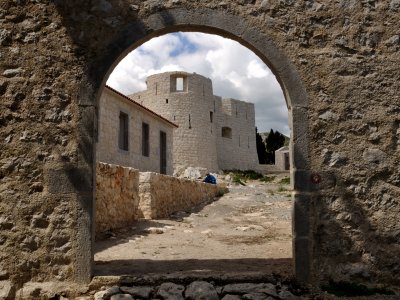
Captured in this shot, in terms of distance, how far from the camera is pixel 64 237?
397 cm

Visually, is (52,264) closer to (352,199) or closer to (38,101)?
(38,101)

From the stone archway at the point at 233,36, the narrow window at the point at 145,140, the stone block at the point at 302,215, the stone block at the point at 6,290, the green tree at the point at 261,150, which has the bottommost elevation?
the stone block at the point at 6,290

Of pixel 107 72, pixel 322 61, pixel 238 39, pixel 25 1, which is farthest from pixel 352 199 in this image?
pixel 25 1

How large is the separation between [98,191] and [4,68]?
3.19 m

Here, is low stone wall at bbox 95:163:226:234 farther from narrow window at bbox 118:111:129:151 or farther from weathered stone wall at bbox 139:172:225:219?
narrow window at bbox 118:111:129:151

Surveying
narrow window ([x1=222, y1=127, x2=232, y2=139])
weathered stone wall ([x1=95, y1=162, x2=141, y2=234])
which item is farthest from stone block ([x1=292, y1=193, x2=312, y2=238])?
narrow window ([x1=222, y1=127, x2=232, y2=139])

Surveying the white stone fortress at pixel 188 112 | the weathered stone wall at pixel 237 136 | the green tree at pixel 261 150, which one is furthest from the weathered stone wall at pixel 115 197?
the green tree at pixel 261 150

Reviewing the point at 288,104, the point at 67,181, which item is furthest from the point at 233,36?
the point at 67,181

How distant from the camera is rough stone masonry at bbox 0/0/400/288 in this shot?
3996mm

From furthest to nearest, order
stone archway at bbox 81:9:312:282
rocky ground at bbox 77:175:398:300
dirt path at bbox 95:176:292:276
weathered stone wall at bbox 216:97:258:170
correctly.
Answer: weathered stone wall at bbox 216:97:258:170
dirt path at bbox 95:176:292:276
stone archway at bbox 81:9:312:282
rocky ground at bbox 77:175:398:300

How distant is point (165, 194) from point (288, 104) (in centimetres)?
714

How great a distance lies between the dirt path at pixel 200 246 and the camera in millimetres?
4688

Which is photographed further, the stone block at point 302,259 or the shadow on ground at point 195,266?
the shadow on ground at point 195,266

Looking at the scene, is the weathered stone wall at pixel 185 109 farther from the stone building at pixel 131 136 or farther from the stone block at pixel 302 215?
the stone block at pixel 302 215
